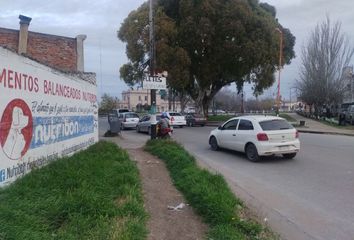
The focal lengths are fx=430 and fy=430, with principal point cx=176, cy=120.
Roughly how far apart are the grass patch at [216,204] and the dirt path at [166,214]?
0.51ft

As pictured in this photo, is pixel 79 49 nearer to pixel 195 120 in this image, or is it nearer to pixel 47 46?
pixel 47 46

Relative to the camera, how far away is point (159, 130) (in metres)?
18.2

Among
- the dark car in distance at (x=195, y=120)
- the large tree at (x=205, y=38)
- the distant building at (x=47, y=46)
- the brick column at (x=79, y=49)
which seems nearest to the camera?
the distant building at (x=47, y=46)

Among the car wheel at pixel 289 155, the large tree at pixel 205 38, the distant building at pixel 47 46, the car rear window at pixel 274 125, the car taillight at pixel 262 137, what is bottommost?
the car wheel at pixel 289 155

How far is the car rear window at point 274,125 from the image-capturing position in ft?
47.3

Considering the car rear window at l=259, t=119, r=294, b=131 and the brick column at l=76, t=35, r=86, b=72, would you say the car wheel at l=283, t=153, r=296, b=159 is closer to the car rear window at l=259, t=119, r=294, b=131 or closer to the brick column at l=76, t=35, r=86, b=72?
the car rear window at l=259, t=119, r=294, b=131

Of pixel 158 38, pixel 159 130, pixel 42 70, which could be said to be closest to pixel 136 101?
pixel 158 38

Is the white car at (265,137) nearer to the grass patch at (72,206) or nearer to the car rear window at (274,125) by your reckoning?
the car rear window at (274,125)

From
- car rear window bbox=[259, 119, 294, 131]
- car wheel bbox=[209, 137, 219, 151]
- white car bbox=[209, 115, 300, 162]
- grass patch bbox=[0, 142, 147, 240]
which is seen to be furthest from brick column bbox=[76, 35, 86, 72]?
grass patch bbox=[0, 142, 147, 240]

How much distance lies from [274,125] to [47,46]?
13.7 metres

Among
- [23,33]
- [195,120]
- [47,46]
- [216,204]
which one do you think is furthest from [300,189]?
[195,120]

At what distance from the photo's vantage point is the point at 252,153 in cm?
1441

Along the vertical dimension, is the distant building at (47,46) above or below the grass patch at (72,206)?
above

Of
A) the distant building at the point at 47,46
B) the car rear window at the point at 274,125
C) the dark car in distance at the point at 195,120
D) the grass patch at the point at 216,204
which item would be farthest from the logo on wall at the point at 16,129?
the dark car in distance at the point at 195,120
